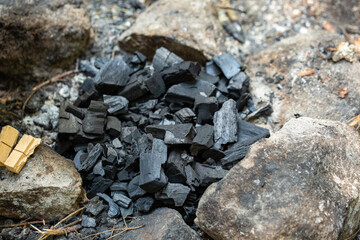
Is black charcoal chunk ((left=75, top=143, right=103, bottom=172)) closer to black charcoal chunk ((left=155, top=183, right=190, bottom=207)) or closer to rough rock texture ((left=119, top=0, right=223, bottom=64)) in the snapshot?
black charcoal chunk ((left=155, top=183, right=190, bottom=207))

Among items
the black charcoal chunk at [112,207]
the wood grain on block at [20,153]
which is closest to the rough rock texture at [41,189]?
the wood grain on block at [20,153]

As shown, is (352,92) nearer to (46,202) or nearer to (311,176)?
(311,176)

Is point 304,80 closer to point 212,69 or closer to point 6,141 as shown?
point 212,69

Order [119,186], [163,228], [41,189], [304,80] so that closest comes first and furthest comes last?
1. [163,228]
2. [41,189]
3. [119,186]
4. [304,80]

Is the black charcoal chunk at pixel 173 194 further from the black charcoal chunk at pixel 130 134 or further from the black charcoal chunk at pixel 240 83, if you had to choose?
the black charcoal chunk at pixel 240 83

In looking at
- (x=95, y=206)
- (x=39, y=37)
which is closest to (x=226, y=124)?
(x=95, y=206)

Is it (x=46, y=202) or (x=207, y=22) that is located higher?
(x=207, y=22)

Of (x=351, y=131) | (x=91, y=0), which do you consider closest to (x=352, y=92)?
(x=351, y=131)
